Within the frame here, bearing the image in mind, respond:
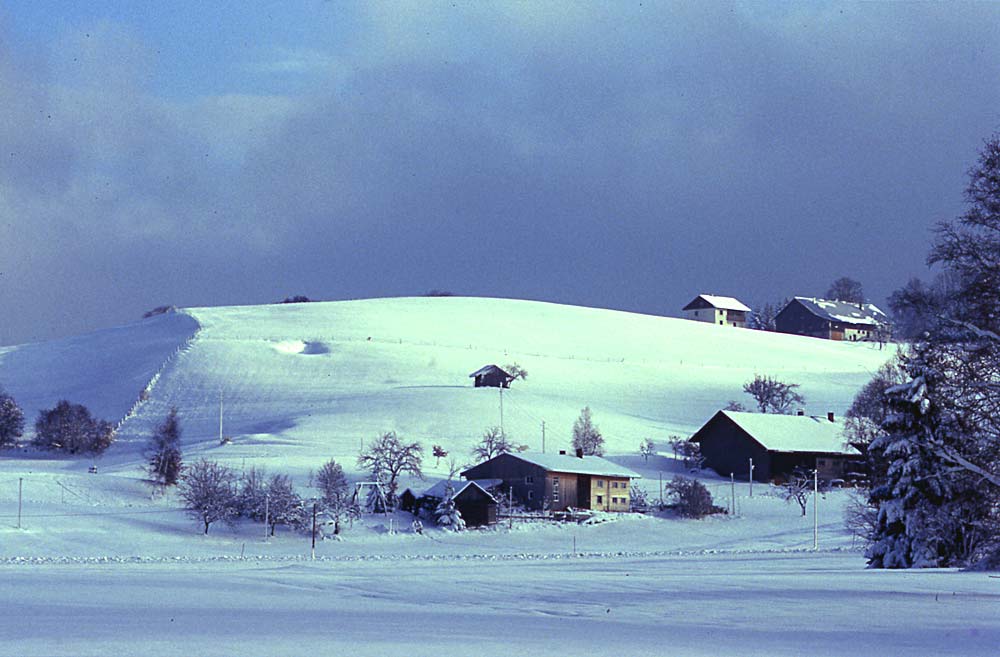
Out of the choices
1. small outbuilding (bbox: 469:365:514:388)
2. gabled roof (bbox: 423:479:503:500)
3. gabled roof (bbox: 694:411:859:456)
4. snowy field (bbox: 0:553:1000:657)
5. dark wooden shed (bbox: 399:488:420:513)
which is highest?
small outbuilding (bbox: 469:365:514:388)

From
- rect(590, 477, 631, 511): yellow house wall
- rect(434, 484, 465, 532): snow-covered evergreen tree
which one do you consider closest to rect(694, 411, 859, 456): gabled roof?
rect(590, 477, 631, 511): yellow house wall

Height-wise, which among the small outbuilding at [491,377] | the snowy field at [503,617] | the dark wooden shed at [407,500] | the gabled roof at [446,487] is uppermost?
the small outbuilding at [491,377]

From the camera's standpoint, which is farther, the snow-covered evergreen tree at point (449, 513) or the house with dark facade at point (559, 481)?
the house with dark facade at point (559, 481)

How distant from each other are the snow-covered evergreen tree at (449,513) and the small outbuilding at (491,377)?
150ft

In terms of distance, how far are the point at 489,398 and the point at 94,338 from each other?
6451cm

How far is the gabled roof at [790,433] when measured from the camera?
3595 inches

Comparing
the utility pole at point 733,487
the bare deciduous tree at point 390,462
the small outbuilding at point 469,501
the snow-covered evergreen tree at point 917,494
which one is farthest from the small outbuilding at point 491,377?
the snow-covered evergreen tree at point 917,494

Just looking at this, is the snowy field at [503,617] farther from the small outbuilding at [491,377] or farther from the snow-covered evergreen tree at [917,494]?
the small outbuilding at [491,377]

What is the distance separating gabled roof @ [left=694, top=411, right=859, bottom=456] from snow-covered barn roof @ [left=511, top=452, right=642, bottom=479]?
1410 cm

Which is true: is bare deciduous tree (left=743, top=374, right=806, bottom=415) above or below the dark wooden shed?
above

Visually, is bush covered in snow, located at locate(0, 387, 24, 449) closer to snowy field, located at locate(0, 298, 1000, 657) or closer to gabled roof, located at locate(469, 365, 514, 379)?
snowy field, located at locate(0, 298, 1000, 657)

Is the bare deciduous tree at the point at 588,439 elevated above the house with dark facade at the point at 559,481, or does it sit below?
above

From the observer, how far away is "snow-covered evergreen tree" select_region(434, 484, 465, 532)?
67.5m

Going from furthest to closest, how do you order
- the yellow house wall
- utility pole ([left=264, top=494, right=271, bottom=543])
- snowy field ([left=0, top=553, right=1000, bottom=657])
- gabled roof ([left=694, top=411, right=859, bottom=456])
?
1. gabled roof ([left=694, top=411, right=859, bottom=456])
2. the yellow house wall
3. utility pole ([left=264, top=494, right=271, bottom=543])
4. snowy field ([left=0, top=553, right=1000, bottom=657])
